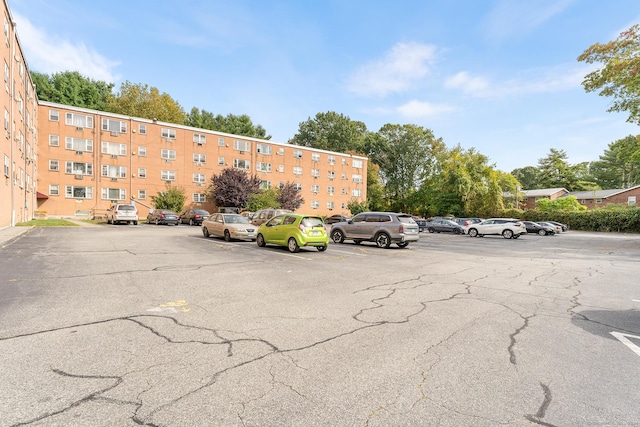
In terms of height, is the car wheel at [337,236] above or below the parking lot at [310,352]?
above

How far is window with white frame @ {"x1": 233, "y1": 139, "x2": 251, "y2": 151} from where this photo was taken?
51053 mm

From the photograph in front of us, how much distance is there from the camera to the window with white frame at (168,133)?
45.1m

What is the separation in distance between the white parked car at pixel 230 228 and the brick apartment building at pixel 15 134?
1361cm

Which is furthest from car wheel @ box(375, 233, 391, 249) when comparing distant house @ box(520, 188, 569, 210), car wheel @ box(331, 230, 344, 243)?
distant house @ box(520, 188, 569, 210)

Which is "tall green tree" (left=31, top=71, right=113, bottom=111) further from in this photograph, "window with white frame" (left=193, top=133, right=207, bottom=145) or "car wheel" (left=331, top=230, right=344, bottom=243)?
"car wheel" (left=331, top=230, right=344, bottom=243)

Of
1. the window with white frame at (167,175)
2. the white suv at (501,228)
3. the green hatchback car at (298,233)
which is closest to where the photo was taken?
the green hatchback car at (298,233)

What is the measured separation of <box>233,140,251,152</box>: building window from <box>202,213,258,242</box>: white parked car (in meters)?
33.0

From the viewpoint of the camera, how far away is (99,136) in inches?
1626

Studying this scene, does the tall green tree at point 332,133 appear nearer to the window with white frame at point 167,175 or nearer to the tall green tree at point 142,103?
the tall green tree at point 142,103

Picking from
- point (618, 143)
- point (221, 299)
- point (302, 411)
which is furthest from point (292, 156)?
point (302, 411)

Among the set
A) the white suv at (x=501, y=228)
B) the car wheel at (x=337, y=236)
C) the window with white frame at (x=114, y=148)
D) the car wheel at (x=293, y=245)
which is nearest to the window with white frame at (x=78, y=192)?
Answer: the window with white frame at (x=114, y=148)

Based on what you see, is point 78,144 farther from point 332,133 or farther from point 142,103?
point 332,133

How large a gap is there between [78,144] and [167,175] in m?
9.83

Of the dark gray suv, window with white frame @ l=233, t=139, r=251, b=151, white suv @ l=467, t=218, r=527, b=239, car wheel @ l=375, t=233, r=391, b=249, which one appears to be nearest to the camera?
the dark gray suv
